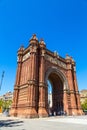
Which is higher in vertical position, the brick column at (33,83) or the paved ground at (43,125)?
the brick column at (33,83)

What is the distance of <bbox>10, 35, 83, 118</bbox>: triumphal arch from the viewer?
87.8 feet

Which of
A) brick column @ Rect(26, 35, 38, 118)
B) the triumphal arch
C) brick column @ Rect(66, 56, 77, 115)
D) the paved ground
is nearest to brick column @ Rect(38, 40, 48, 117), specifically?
the triumphal arch

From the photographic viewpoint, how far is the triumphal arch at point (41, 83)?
26773 mm

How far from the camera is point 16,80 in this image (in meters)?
33.1

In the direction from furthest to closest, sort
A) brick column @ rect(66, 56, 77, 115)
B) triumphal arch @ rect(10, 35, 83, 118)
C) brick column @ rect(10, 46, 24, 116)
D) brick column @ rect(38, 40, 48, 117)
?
1. brick column @ rect(66, 56, 77, 115)
2. brick column @ rect(10, 46, 24, 116)
3. triumphal arch @ rect(10, 35, 83, 118)
4. brick column @ rect(38, 40, 48, 117)

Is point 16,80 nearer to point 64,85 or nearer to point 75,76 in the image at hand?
point 64,85

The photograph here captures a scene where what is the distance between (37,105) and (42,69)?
26.1ft

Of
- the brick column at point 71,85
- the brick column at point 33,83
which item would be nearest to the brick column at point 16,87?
the brick column at point 33,83

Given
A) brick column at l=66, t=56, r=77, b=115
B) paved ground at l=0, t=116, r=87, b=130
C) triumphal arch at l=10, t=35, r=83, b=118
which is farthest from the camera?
brick column at l=66, t=56, r=77, b=115

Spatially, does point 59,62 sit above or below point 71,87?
above

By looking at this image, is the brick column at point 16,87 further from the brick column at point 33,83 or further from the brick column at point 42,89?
the brick column at point 42,89

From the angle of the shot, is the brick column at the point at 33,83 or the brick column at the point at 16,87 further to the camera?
the brick column at the point at 16,87

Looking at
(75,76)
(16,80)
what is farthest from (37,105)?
(75,76)

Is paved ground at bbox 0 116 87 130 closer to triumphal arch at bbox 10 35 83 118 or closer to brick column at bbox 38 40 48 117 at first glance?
triumphal arch at bbox 10 35 83 118
